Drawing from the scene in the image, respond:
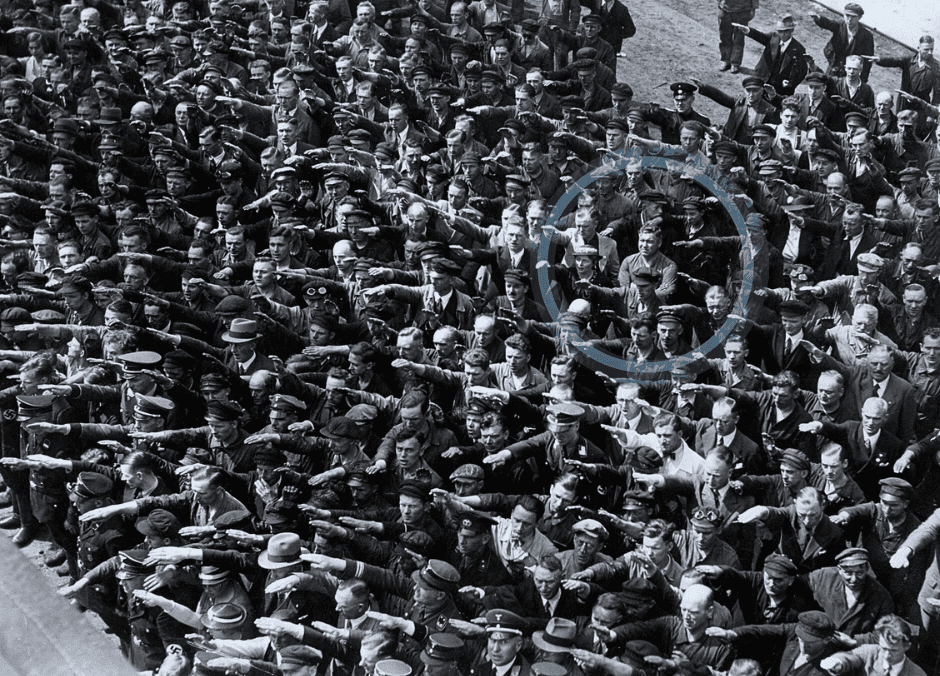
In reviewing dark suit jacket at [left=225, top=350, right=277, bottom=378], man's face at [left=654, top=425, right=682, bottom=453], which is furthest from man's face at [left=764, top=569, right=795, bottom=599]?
dark suit jacket at [left=225, top=350, right=277, bottom=378]

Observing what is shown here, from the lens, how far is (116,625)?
1140cm

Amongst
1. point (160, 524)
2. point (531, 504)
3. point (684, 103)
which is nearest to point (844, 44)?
point (684, 103)

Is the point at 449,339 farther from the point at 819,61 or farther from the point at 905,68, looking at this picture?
the point at 819,61

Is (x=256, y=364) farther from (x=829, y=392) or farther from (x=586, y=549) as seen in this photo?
(x=829, y=392)

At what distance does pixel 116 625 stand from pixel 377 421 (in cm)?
292

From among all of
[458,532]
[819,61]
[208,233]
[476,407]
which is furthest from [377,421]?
[819,61]

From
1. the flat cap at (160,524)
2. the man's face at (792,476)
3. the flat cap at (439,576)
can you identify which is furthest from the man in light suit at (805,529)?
the flat cap at (160,524)

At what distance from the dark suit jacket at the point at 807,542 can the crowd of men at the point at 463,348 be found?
42 millimetres

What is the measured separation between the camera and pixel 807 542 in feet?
35.2

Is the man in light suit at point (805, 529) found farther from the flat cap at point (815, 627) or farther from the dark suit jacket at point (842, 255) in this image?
the dark suit jacket at point (842, 255)
